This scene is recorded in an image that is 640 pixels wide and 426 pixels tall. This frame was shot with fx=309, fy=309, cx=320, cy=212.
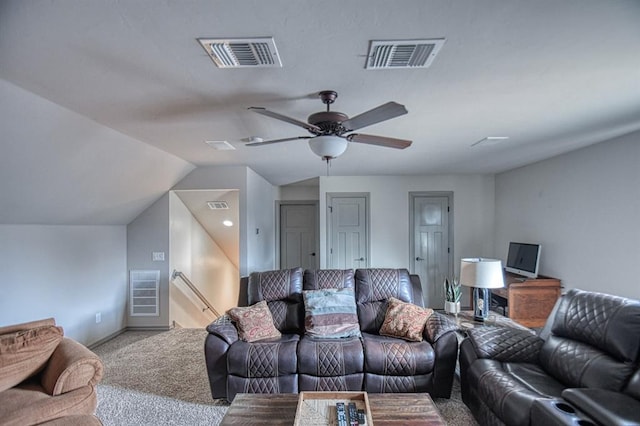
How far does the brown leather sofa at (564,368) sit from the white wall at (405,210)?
3.13 meters

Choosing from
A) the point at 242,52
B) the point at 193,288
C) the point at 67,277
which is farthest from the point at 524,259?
the point at 67,277

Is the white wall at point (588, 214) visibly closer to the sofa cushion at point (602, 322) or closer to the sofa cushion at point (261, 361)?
the sofa cushion at point (602, 322)

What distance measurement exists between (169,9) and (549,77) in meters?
2.17

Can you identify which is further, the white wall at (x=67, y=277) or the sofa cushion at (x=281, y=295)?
the sofa cushion at (x=281, y=295)

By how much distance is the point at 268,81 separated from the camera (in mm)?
1925

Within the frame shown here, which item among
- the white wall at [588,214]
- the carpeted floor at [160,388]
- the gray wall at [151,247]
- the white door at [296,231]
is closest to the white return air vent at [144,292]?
the gray wall at [151,247]

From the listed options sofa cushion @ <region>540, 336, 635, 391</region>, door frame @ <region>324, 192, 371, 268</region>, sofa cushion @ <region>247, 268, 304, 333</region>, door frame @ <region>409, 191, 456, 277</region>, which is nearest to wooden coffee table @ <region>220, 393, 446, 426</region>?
sofa cushion @ <region>540, 336, 635, 391</region>

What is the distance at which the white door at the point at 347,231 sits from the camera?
18.9 ft

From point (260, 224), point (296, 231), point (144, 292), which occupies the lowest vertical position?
point (144, 292)

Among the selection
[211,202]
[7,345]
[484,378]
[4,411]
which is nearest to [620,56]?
[484,378]

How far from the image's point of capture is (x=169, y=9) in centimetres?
130

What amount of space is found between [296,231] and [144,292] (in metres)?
3.20

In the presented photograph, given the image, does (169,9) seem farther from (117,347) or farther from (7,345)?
(117,347)

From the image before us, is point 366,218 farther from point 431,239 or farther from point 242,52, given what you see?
point 242,52
